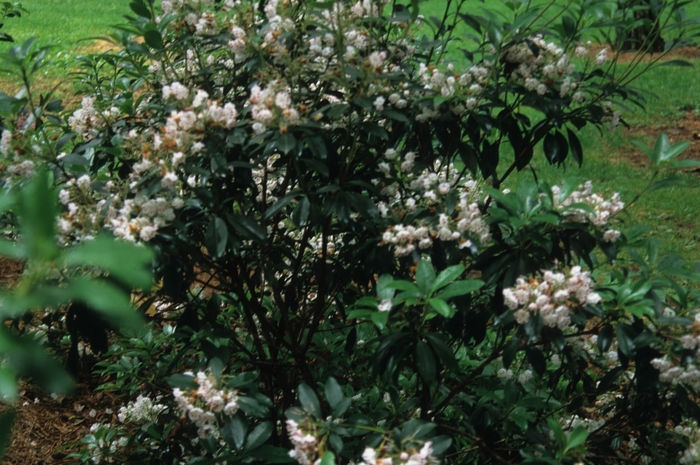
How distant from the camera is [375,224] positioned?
2.27 meters

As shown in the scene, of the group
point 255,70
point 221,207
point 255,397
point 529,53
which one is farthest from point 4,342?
point 529,53

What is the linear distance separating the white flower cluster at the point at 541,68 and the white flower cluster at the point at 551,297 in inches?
31.7

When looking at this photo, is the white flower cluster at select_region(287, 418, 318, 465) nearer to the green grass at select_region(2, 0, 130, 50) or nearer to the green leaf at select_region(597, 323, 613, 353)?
the green leaf at select_region(597, 323, 613, 353)

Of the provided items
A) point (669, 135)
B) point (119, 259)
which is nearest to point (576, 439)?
point (119, 259)

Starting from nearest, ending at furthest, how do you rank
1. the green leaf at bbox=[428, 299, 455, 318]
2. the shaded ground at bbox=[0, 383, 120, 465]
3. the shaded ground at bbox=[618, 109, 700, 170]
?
the green leaf at bbox=[428, 299, 455, 318] < the shaded ground at bbox=[0, 383, 120, 465] < the shaded ground at bbox=[618, 109, 700, 170]

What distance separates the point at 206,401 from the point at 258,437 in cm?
26

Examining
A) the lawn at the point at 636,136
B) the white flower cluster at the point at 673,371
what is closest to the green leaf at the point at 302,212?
the white flower cluster at the point at 673,371

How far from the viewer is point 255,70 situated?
2.38 meters

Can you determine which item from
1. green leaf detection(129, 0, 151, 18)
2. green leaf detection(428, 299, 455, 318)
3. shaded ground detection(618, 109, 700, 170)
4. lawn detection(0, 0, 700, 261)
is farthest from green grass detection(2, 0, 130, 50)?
green leaf detection(428, 299, 455, 318)

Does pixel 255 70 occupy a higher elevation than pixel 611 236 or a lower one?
higher

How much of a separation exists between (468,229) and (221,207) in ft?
2.29

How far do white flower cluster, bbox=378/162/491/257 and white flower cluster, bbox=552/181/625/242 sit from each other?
0.22 m

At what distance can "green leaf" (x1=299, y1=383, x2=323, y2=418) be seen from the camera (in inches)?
69.4

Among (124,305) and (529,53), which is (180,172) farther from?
(124,305)
